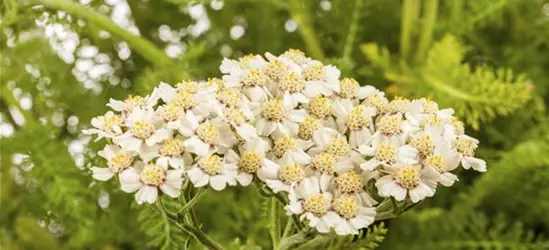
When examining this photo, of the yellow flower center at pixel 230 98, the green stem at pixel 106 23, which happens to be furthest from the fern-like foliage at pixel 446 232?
the yellow flower center at pixel 230 98

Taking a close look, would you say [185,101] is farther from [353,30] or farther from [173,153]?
[353,30]

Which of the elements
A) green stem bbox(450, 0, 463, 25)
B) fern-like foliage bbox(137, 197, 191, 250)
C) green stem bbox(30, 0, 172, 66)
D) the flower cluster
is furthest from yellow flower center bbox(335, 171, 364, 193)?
green stem bbox(450, 0, 463, 25)

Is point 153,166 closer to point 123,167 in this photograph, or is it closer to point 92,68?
point 123,167

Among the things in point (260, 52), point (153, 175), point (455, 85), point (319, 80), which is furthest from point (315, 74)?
point (260, 52)

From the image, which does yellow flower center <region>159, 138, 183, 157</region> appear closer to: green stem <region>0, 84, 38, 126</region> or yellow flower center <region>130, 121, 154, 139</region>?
yellow flower center <region>130, 121, 154, 139</region>

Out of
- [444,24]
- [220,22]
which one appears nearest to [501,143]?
[444,24]

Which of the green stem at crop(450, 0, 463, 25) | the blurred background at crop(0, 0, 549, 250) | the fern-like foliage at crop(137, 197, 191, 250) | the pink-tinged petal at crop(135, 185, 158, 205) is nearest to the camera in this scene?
the pink-tinged petal at crop(135, 185, 158, 205)
